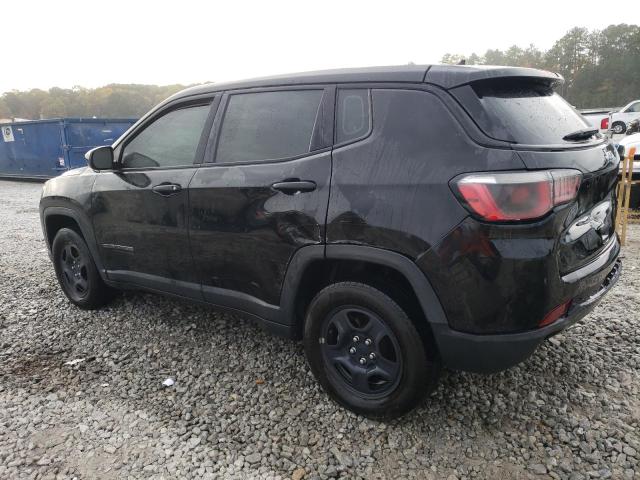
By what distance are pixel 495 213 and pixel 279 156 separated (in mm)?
1247

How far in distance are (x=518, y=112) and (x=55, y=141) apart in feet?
55.8

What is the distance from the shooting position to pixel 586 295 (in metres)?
2.33

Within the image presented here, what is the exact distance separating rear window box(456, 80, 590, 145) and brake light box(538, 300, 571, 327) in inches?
29.1

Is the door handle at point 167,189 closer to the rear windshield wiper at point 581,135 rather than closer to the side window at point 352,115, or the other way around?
the side window at point 352,115

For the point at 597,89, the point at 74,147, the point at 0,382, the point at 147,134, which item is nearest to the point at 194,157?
the point at 147,134

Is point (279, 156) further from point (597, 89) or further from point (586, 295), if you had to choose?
point (597, 89)

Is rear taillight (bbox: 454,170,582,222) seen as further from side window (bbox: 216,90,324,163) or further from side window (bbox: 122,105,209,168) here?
side window (bbox: 122,105,209,168)

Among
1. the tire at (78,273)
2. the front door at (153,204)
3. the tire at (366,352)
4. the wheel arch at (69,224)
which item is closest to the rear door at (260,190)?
the front door at (153,204)

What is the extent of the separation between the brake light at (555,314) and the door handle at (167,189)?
2234 mm

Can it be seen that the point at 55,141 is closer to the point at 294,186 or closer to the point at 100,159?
the point at 100,159

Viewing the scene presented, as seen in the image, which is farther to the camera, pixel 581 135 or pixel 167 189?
pixel 167 189

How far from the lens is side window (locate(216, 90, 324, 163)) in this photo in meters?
2.68

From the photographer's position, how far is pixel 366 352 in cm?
254

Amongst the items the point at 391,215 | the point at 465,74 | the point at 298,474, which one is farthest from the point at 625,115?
the point at 298,474
